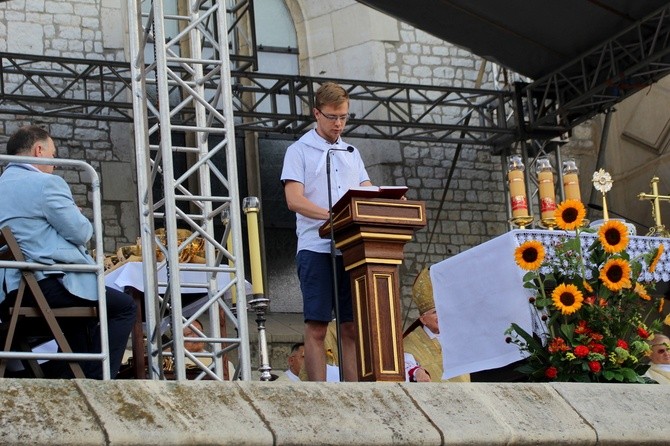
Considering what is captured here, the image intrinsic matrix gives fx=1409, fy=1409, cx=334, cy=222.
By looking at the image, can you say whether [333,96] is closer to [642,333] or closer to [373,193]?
[373,193]

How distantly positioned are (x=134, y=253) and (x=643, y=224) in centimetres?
862

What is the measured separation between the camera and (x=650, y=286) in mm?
7160

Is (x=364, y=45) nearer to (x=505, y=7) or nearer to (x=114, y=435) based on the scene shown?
(x=505, y=7)

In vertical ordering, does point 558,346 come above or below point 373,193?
below

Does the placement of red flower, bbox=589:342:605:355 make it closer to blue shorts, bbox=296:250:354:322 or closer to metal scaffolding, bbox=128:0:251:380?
blue shorts, bbox=296:250:354:322

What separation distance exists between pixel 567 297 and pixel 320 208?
4.06ft

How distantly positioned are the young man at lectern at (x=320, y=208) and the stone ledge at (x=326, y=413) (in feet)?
3.64

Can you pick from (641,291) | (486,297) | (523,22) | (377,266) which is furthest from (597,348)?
(523,22)

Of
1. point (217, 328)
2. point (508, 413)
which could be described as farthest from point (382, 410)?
point (217, 328)

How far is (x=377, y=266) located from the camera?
618cm

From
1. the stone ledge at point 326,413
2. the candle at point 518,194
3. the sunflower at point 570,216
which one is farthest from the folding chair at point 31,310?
the candle at point 518,194

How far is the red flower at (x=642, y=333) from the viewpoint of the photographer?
6742 mm

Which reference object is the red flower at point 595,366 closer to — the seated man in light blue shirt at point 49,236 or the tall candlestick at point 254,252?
the tall candlestick at point 254,252

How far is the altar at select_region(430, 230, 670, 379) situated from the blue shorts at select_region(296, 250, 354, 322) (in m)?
0.98
